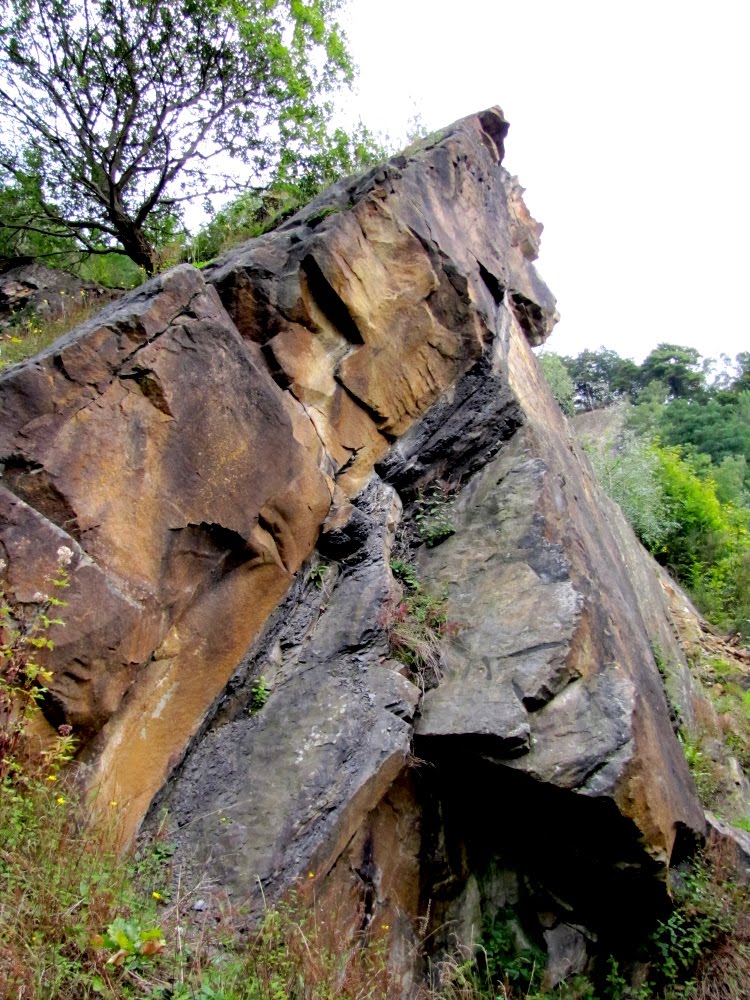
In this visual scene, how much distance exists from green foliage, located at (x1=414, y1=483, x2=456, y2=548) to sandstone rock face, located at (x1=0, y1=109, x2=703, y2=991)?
0.12 ft

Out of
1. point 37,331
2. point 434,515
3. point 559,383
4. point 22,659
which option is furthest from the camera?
point 559,383

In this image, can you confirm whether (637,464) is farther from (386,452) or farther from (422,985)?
(422,985)

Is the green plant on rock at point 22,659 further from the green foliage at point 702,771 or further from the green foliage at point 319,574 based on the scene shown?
the green foliage at point 702,771

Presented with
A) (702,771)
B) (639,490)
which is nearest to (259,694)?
(702,771)

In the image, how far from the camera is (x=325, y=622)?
203 inches

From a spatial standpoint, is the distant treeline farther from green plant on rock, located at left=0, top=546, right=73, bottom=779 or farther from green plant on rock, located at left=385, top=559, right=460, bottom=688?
green plant on rock, located at left=0, top=546, right=73, bottom=779

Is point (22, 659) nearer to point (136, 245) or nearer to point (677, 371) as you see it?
point (136, 245)

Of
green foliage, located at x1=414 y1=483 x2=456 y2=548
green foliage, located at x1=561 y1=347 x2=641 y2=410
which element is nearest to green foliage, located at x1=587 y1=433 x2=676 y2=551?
green foliage, located at x1=414 y1=483 x2=456 y2=548

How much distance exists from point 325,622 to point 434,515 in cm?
161

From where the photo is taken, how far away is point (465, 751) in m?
4.70

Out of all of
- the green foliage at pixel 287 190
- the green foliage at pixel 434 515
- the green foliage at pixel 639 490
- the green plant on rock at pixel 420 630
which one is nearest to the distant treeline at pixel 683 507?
the green foliage at pixel 639 490

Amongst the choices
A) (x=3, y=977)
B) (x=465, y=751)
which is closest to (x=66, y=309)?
(x=465, y=751)

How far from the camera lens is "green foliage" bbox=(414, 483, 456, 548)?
6.10 metres

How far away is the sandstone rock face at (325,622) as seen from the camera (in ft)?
13.4
